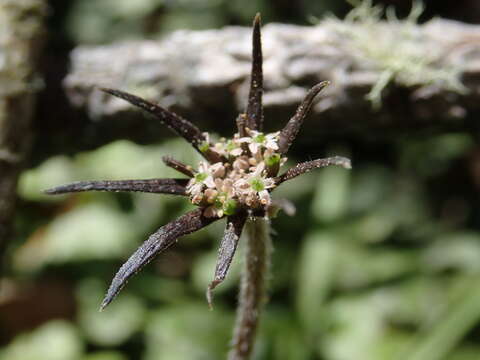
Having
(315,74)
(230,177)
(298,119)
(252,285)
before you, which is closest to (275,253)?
(315,74)

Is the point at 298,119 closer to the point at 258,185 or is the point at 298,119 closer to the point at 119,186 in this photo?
the point at 258,185

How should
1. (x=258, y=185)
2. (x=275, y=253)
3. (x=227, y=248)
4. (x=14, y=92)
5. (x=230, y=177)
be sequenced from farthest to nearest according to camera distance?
(x=275, y=253)
(x=14, y=92)
(x=230, y=177)
(x=258, y=185)
(x=227, y=248)

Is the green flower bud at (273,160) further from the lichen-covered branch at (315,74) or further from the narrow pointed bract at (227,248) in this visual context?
the lichen-covered branch at (315,74)

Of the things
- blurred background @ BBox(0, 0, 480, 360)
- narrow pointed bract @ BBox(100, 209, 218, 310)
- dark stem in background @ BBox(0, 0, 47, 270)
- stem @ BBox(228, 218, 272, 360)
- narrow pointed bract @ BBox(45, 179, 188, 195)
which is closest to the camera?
narrow pointed bract @ BBox(100, 209, 218, 310)

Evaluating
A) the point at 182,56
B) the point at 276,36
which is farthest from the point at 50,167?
the point at 276,36

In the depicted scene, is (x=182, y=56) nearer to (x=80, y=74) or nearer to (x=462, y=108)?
(x=80, y=74)

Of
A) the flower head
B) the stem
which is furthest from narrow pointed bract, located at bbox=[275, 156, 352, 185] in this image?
the stem

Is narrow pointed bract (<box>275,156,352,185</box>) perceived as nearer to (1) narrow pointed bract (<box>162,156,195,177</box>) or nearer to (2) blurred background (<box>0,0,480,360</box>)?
(1) narrow pointed bract (<box>162,156,195,177</box>)
